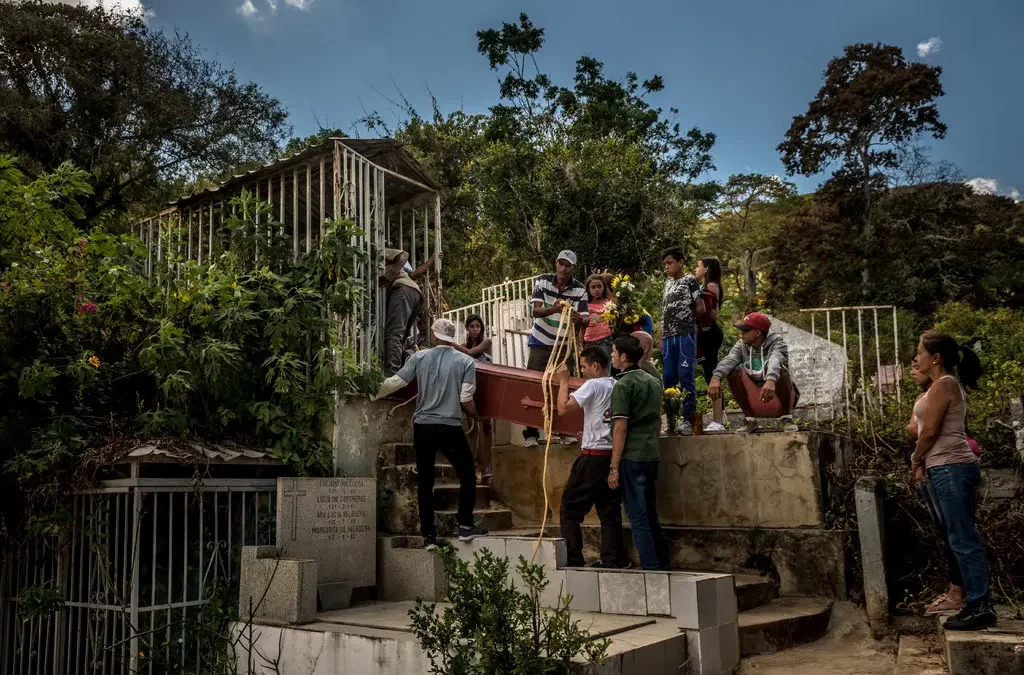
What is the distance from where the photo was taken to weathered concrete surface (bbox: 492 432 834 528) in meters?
6.63

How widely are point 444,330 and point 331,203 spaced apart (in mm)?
2765

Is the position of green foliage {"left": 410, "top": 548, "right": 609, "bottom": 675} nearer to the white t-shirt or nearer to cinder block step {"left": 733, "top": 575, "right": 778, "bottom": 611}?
the white t-shirt

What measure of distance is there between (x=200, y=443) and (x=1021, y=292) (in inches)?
759

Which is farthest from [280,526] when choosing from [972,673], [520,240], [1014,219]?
[1014,219]

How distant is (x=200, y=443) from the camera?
682 cm

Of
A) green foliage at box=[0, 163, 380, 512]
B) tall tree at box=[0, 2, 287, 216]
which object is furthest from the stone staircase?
tall tree at box=[0, 2, 287, 216]

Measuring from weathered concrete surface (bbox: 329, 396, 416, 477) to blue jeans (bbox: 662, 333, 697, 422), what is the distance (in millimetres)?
2545

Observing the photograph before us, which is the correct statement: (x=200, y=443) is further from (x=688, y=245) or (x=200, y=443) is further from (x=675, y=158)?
(x=675, y=158)

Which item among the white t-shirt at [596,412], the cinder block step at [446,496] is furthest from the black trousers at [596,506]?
the cinder block step at [446,496]

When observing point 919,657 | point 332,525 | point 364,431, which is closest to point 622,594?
point 919,657

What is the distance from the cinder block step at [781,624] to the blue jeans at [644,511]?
70cm

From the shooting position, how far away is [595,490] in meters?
6.01

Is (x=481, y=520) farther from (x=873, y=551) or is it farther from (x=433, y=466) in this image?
(x=873, y=551)

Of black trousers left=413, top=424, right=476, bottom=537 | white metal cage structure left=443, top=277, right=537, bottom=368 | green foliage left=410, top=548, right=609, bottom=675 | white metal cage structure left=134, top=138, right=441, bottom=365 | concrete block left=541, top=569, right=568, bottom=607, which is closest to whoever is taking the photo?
green foliage left=410, top=548, right=609, bottom=675
